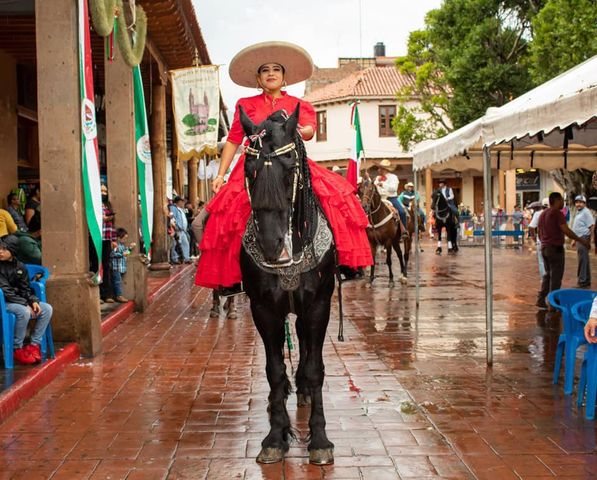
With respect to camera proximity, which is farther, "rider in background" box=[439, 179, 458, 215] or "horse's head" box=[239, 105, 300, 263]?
"rider in background" box=[439, 179, 458, 215]

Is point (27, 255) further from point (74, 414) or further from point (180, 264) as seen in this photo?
point (180, 264)

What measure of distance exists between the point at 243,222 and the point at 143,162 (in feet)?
21.3

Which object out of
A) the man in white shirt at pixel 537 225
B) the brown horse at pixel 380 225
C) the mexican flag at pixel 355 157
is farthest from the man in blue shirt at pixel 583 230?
the mexican flag at pixel 355 157

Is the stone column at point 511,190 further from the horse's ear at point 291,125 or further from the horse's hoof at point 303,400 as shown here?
the horse's ear at point 291,125

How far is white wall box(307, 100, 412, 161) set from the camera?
173 feet

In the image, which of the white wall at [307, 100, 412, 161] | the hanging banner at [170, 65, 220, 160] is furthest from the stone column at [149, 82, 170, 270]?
the white wall at [307, 100, 412, 161]

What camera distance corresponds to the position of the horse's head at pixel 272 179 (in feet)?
14.6

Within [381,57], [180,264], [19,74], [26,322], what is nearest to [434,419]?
[26,322]

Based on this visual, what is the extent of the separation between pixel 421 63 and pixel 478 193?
65.3 ft

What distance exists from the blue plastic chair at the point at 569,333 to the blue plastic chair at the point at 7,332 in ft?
15.3

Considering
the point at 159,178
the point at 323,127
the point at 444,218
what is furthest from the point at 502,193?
the point at 159,178

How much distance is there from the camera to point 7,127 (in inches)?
558

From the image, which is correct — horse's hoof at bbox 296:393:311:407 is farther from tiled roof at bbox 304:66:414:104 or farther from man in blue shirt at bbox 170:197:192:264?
tiled roof at bbox 304:66:414:104

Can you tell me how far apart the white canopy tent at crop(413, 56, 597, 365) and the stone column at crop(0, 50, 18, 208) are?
7.32 m
